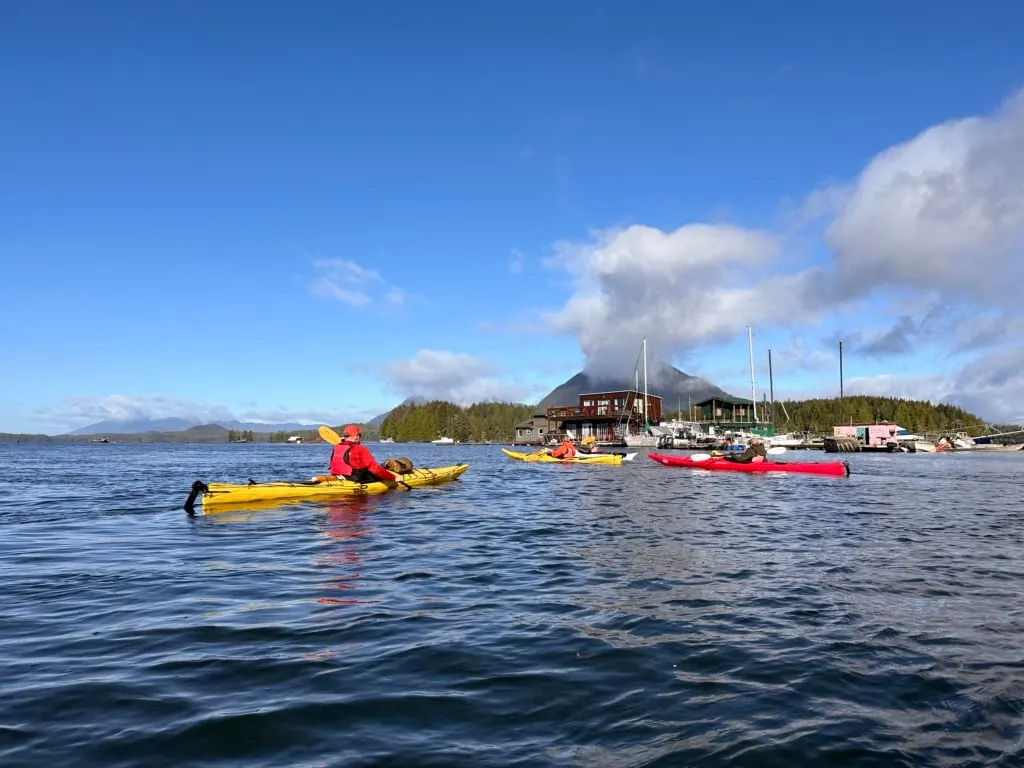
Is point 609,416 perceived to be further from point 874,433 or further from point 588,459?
point 588,459

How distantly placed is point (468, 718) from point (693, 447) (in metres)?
87.9

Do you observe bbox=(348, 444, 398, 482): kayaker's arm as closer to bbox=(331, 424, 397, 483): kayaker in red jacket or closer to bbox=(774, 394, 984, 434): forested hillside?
bbox=(331, 424, 397, 483): kayaker in red jacket

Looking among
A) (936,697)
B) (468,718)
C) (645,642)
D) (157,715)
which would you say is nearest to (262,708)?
(157,715)

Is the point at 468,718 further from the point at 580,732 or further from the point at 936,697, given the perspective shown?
the point at 936,697

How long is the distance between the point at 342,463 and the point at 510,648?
659 inches

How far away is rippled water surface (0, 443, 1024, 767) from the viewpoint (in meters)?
4.98

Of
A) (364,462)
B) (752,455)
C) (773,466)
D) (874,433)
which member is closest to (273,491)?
(364,462)

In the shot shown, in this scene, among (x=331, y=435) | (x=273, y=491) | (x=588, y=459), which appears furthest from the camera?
(x=588, y=459)

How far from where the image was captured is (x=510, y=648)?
7.23 m

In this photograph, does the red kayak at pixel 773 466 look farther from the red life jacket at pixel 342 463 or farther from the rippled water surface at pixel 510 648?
the rippled water surface at pixel 510 648

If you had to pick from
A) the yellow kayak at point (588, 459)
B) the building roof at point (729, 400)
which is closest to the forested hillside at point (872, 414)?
the building roof at point (729, 400)

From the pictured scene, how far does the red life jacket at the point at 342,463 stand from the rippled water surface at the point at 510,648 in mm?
6488

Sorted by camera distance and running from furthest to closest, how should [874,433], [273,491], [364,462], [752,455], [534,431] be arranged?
[534,431], [874,433], [752,455], [364,462], [273,491]

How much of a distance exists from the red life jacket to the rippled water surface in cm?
649
